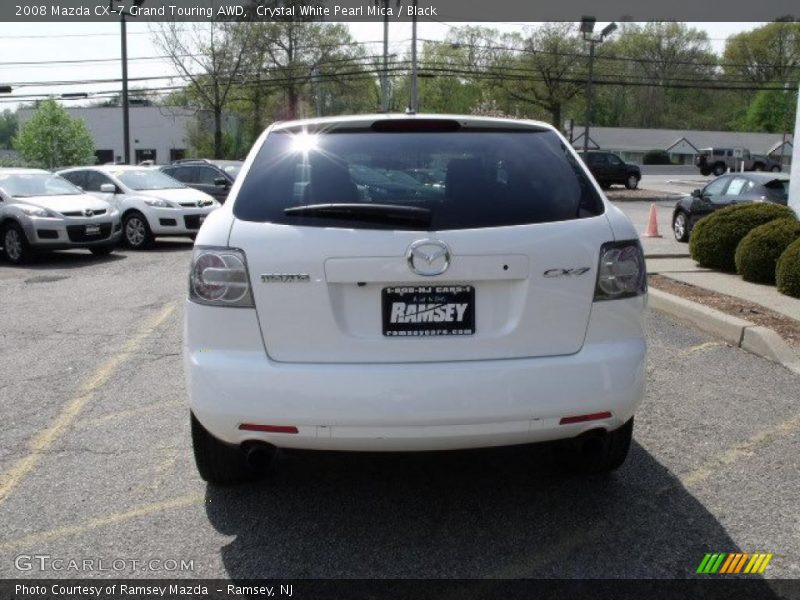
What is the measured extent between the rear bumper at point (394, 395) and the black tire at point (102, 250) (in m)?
12.2

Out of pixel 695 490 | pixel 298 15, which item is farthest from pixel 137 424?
pixel 298 15

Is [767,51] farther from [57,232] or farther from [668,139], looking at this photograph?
[57,232]

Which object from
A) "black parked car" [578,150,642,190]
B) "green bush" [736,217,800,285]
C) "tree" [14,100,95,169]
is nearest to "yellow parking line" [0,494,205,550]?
"green bush" [736,217,800,285]

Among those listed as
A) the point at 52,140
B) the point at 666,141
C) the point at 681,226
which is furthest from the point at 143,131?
the point at 681,226

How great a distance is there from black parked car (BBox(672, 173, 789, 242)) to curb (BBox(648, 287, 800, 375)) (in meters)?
6.94

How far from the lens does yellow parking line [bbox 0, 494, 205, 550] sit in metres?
3.55

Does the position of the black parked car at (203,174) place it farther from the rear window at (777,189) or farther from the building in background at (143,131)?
the building in background at (143,131)

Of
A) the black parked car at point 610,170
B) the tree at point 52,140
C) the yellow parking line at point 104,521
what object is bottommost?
the yellow parking line at point 104,521

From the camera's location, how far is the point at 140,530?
3645 millimetres

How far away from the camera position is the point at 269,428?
10.9ft

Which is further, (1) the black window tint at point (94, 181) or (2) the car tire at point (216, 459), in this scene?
(1) the black window tint at point (94, 181)

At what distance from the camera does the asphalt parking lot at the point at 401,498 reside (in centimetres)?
341

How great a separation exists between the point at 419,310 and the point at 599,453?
1.37 metres

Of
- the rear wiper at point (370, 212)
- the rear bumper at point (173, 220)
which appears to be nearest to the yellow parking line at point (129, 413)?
the rear wiper at point (370, 212)
